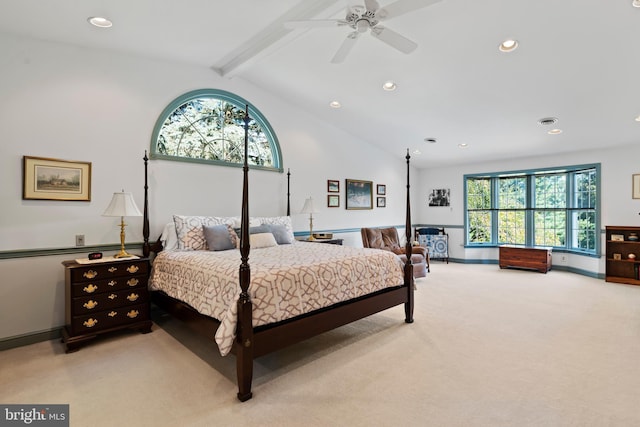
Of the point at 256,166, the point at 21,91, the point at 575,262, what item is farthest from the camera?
the point at 575,262

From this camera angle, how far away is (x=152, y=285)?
3551mm

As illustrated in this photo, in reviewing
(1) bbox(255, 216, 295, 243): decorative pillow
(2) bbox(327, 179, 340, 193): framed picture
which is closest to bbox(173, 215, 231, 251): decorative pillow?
(1) bbox(255, 216, 295, 243): decorative pillow

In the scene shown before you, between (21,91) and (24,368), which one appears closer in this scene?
(24,368)

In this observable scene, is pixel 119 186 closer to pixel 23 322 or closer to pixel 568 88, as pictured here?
pixel 23 322

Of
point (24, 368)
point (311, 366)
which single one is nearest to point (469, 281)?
point (311, 366)

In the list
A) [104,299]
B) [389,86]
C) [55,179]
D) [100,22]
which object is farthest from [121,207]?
[389,86]

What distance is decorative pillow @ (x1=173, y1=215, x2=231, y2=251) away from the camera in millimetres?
3686

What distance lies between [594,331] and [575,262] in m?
3.55

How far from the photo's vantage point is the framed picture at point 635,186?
17.4ft

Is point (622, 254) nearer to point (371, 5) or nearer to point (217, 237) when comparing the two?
point (371, 5)

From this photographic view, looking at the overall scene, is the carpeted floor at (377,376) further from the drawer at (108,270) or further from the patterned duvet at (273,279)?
the drawer at (108,270)

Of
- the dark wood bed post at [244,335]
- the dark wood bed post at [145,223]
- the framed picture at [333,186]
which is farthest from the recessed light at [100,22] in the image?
the framed picture at [333,186]

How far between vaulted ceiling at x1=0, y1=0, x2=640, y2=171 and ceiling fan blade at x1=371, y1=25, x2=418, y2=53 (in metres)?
0.25

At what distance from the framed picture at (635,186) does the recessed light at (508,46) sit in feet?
13.0
